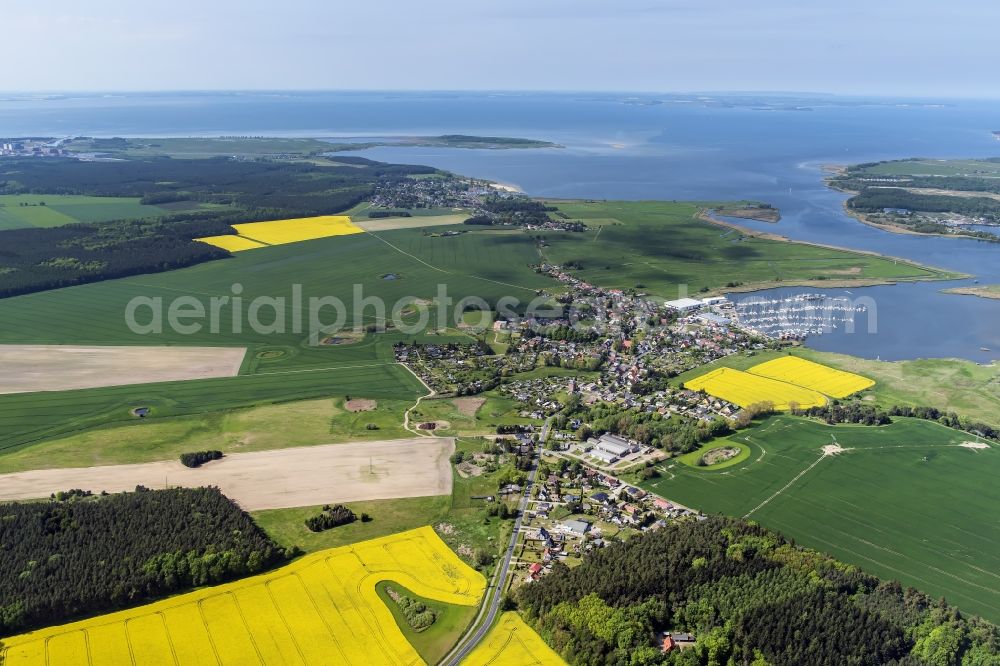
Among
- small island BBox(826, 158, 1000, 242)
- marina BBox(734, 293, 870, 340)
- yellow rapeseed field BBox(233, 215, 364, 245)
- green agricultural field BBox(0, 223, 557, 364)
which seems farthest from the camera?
small island BBox(826, 158, 1000, 242)

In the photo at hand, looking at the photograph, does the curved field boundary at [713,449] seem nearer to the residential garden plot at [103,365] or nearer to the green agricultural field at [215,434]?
the green agricultural field at [215,434]

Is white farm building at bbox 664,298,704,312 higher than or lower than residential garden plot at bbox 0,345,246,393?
higher

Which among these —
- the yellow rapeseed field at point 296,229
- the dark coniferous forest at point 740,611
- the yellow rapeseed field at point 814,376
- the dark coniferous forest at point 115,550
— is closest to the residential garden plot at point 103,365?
the dark coniferous forest at point 115,550

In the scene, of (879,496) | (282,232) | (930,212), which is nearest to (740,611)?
(879,496)

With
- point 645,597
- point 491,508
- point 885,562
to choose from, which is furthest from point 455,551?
point 885,562

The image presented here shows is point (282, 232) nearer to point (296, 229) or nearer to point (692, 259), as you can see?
point (296, 229)

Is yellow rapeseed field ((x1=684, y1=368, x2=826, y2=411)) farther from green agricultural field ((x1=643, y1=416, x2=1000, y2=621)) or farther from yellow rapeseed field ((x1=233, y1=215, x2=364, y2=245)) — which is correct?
yellow rapeseed field ((x1=233, y1=215, x2=364, y2=245))

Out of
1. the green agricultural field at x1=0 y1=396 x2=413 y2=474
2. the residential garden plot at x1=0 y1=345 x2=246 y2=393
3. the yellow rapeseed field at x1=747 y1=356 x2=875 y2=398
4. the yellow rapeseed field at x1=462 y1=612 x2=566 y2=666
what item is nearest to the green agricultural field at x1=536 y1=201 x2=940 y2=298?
the yellow rapeseed field at x1=747 y1=356 x2=875 y2=398

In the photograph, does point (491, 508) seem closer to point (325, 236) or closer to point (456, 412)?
point (456, 412)
